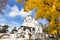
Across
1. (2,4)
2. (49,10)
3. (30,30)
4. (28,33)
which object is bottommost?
(49,10)

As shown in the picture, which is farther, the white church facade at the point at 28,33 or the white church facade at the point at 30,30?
the white church facade at the point at 28,33

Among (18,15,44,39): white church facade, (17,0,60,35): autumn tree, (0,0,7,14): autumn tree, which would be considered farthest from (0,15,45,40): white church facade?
(17,0,60,35): autumn tree

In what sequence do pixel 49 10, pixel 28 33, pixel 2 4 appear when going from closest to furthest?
pixel 49 10
pixel 2 4
pixel 28 33

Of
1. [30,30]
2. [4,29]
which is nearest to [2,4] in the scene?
[4,29]

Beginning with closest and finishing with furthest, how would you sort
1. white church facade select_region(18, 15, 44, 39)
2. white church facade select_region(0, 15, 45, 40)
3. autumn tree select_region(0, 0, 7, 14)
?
autumn tree select_region(0, 0, 7, 14)
white church facade select_region(18, 15, 44, 39)
white church facade select_region(0, 15, 45, 40)

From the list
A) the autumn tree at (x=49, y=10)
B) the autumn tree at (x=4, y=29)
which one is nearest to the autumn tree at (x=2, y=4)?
the autumn tree at (x=4, y=29)

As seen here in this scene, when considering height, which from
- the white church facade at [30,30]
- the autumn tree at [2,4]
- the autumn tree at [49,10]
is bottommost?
the autumn tree at [49,10]

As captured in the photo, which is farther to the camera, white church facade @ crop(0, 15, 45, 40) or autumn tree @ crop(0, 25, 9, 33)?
white church facade @ crop(0, 15, 45, 40)

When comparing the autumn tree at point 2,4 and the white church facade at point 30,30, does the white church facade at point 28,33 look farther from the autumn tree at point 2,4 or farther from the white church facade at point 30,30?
the autumn tree at point 2,4

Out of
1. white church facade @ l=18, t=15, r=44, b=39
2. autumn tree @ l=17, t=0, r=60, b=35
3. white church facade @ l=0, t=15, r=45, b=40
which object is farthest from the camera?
white church facade @ l=0, t=15, r=45, b=40

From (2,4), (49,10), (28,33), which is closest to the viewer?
(49,10)

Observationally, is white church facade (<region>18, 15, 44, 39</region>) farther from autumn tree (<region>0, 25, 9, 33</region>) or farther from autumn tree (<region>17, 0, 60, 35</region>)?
autumn tree (<region>17, 0, 60, 35</region>)

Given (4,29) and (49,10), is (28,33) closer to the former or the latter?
(4,29)

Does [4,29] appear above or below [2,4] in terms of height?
below
